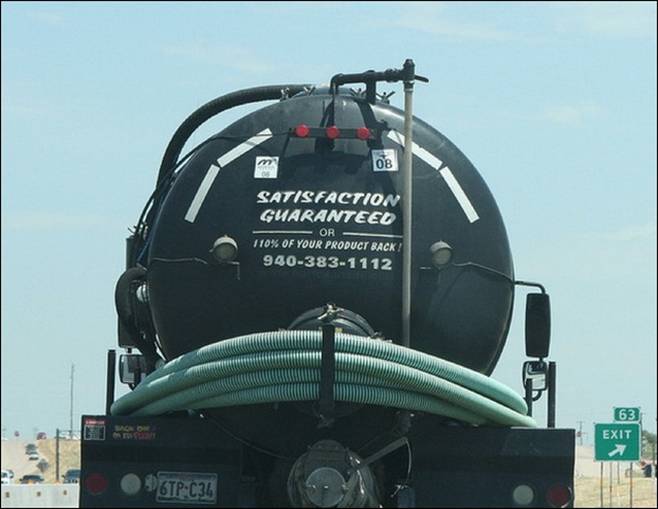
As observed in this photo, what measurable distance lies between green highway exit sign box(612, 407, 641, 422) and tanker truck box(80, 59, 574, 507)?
40.2ft

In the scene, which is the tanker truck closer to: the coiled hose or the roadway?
the coiled hose

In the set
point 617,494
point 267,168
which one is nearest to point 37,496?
point 617,494

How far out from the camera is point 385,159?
9.41 meters

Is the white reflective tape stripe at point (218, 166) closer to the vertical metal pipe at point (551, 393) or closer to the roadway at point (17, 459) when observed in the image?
the vertical metal pipe at point (551, 393)

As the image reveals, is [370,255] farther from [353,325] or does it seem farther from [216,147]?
[216,147]

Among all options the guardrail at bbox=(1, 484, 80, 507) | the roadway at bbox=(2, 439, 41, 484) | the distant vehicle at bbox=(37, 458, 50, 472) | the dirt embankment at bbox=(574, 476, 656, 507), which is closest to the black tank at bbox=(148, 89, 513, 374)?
A: the dirt embankment at bbox=(574, 476, 656, 507)

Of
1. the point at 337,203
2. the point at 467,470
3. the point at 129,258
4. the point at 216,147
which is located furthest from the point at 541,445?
the point at 129,258

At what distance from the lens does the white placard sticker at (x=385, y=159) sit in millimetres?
9383

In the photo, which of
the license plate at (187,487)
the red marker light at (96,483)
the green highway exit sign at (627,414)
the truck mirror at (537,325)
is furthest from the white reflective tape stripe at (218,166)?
the green highway exit sign at (627,414)

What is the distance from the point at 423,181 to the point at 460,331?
2.96 feet

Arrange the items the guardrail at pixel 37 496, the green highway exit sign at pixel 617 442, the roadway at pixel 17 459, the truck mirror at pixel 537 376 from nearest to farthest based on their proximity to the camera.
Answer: the truck mirror at pixel 537 376 < the green highway exit sign at pixel 617 442 < the guardrail at pixel 37 496 < the roadway at pixel 17 459

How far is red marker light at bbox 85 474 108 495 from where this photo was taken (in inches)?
375

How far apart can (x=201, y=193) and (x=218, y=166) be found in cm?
19

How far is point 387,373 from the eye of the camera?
→ 880 cm
